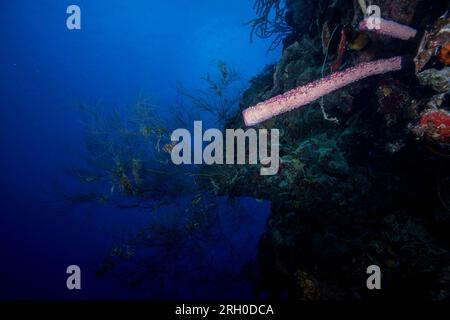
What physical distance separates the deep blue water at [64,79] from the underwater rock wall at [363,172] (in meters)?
36.1

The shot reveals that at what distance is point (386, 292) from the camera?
3.08 m

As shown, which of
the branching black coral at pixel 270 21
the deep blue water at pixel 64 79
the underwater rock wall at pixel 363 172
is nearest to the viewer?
the underwater rock wall at pixel 363 172

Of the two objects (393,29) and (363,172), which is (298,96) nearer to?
(393,29)

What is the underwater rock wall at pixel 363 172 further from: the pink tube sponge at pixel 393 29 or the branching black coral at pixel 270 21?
the branching black coral at pixel 270 21

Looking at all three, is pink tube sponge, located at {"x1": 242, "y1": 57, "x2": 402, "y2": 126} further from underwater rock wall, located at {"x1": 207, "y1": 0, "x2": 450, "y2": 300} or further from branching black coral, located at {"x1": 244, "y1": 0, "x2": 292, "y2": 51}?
branching black coral, located at {"x1": 244, "y1": 0, "x2": 292, "y2": 51}

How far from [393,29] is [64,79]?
6112 centimetres

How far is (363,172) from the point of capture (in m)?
3.69

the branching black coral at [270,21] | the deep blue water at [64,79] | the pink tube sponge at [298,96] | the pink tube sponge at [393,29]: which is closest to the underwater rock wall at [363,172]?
the pink tube sponge at [393,29]

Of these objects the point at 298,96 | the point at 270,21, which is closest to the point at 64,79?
the point at 270,21

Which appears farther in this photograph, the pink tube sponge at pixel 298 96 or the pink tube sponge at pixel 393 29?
the pink tube sponge at pixel 393 29

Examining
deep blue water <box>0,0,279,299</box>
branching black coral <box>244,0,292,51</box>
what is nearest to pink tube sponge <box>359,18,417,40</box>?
branching black coral <box>244,0,292,51</box>

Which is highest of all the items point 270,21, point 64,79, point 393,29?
point 64,79

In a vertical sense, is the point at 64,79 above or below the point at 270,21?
above

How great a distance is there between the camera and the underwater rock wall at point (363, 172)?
2.82 m
